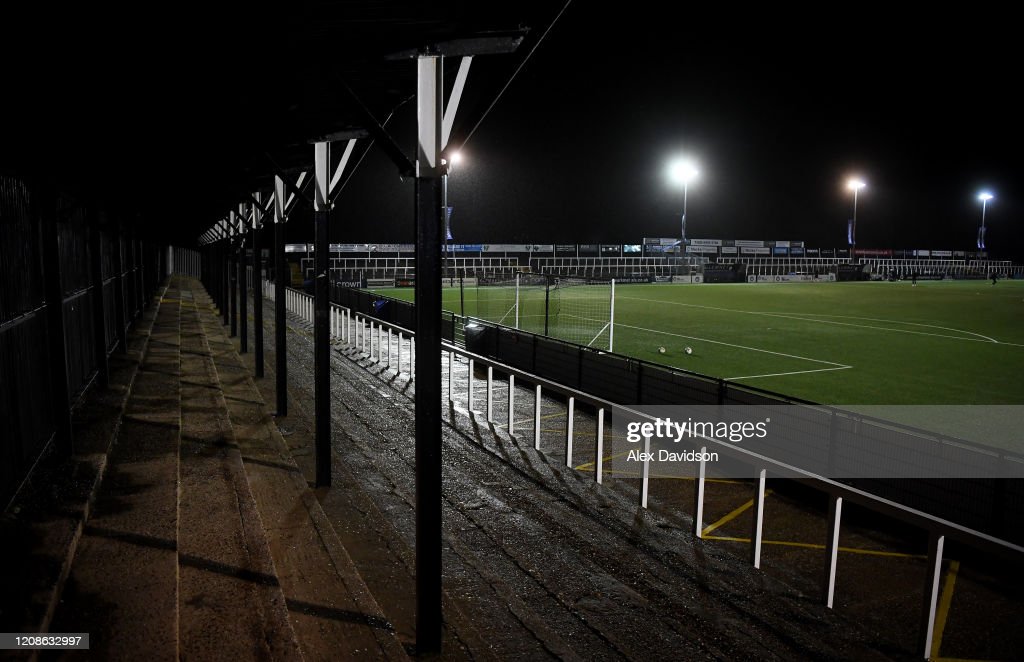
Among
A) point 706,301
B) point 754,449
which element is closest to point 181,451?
point 754,449

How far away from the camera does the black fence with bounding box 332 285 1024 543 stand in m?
6.85

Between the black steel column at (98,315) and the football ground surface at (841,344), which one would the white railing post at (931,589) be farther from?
the black steel column at (98,315)

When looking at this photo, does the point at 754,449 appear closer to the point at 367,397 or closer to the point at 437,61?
the point at 367,397

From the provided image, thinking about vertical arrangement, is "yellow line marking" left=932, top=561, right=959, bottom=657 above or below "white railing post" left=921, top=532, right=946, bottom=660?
below

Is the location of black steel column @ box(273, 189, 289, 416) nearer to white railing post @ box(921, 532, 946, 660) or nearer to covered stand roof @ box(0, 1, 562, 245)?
covered stand roof @ box(0, 1, 562, 245)

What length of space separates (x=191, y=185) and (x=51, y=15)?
8377 mm

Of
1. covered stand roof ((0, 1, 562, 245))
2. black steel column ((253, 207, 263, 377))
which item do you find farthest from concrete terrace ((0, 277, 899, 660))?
black steel column ((253, 207, 263, 377))

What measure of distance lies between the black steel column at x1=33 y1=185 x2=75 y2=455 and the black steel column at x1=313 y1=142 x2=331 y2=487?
2.35 metres

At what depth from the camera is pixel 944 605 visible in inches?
221

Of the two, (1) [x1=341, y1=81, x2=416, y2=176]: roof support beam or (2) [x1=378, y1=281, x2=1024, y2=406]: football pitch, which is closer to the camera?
(1) [x1=341, y1=81, x2=416, y2=176]: roof support beam

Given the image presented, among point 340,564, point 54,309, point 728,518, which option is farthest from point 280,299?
point 728,518
